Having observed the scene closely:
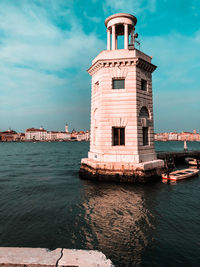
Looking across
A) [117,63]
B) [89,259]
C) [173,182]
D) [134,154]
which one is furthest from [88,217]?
[117,63]

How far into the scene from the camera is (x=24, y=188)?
16516mm

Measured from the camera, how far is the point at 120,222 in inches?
357

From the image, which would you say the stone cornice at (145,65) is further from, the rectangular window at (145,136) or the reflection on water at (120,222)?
the reflection on water at (120,222)

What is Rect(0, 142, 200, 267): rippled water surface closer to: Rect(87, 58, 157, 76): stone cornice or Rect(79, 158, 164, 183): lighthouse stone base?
Rect(79, 158, 164, 183): lighthouse stone base

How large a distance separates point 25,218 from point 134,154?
1068 centimetres

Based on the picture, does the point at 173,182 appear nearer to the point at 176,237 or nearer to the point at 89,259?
the point at 176,237

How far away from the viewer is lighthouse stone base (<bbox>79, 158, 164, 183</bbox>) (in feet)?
53.4

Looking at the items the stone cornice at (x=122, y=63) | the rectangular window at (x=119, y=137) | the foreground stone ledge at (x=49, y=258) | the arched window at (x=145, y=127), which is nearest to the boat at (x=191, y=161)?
the arched window at (x=145, y=127)

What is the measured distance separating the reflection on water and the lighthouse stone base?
1736mm

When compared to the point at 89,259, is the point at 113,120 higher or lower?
higher

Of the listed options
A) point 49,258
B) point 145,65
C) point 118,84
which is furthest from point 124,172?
point 49,258

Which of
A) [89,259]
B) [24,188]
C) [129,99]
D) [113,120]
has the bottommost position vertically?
[24,188]

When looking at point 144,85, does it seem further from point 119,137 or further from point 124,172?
point 124,172

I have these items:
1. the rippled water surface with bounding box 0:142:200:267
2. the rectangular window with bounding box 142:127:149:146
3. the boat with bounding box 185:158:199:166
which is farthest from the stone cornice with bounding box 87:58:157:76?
the boat with bounding box 185:158:199:166
